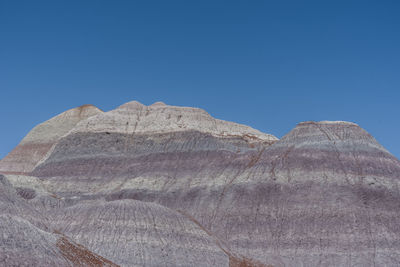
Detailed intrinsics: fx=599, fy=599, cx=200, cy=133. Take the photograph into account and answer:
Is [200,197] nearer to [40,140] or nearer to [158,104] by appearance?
[158,104]

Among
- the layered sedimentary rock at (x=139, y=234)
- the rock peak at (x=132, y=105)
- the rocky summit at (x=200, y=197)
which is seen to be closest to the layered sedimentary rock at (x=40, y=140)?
the rock peak at (x=132, y=105)

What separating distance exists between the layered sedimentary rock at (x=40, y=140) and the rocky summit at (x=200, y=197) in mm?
20285

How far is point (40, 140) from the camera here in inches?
4739

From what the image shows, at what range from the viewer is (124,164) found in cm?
8844

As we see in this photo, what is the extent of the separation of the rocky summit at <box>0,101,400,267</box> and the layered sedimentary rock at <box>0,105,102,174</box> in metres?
20.3

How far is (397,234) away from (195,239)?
21.4m

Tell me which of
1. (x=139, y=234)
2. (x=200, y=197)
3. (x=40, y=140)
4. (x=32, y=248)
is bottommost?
(x=32, y=248)

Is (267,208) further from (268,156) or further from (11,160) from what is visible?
(11,160)

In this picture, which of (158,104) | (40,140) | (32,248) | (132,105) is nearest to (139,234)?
(32,248)

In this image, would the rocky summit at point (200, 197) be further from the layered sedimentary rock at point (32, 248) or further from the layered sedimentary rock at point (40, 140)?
the layered sedimentary rock at point (40, 140)

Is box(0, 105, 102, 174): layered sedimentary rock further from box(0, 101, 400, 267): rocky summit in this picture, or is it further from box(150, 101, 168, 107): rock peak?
box(150, 101, 168, 107): rock peak

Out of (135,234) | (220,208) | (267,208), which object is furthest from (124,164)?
(135,234)

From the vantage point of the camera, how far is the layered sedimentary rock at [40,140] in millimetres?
114688

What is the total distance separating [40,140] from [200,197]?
55574mm
